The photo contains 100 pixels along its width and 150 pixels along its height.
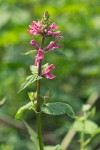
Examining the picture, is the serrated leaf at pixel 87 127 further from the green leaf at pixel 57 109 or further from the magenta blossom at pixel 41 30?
the magenta blossom at pixel 41 30

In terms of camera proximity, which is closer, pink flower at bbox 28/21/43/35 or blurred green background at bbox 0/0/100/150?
pink flower at bbox 28/21/43/35

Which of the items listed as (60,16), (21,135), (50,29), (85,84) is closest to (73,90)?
(85,84)

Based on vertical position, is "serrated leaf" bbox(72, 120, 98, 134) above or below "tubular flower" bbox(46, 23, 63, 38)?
below

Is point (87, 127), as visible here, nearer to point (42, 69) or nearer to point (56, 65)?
point (42, 69)

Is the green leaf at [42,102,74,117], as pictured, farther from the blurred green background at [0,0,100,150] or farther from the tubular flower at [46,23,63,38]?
the blurred green background at [0,0,100,150]

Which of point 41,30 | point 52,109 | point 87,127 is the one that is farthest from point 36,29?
point 87,127

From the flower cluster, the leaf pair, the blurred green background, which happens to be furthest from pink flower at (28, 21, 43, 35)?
the blurred green background

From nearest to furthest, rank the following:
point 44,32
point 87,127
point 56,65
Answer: point 44,32
point 87,127
point 56,65

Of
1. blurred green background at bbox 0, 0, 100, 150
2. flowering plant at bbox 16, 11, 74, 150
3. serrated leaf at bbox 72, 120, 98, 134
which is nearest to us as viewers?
flowering plant at bbox 16, 11, 74, 150
